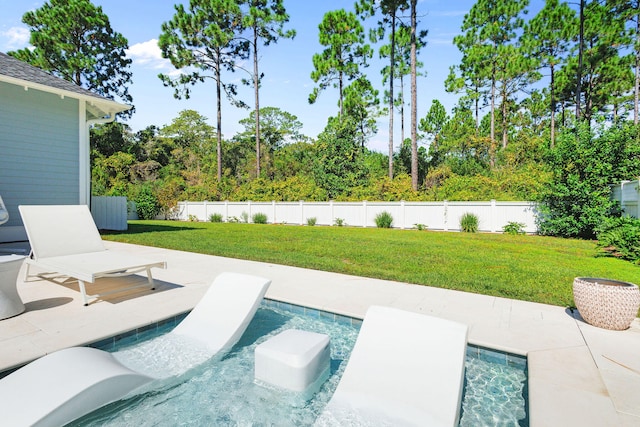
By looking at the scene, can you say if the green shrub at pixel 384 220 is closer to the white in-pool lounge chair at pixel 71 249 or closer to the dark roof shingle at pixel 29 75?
the dark roof shingle at pixel 29 75

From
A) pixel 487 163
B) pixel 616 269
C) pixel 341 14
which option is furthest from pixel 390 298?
pixel 341 14

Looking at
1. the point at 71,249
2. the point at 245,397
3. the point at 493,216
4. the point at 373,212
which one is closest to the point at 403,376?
the point at 245,397

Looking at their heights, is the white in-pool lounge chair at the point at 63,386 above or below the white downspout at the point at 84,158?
below

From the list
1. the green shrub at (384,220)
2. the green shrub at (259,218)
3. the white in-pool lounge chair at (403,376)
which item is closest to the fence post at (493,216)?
the green shrub at (384,220)

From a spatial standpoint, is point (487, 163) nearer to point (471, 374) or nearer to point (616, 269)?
point (616, 269)

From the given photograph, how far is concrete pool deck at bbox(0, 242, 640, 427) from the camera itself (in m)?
2.20

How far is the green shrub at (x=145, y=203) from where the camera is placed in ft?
69.8

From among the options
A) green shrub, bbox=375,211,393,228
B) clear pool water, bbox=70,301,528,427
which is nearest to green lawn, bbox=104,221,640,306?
clear pool water, bbox=70,301,528,427

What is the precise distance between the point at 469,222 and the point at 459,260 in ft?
23.2

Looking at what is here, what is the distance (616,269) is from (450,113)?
25.9m

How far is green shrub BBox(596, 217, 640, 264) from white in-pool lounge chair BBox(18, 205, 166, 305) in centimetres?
899

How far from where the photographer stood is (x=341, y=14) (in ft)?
75.8

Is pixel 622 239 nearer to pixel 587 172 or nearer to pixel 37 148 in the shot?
pixel 587 172

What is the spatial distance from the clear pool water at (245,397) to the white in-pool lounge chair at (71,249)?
4.18ft
